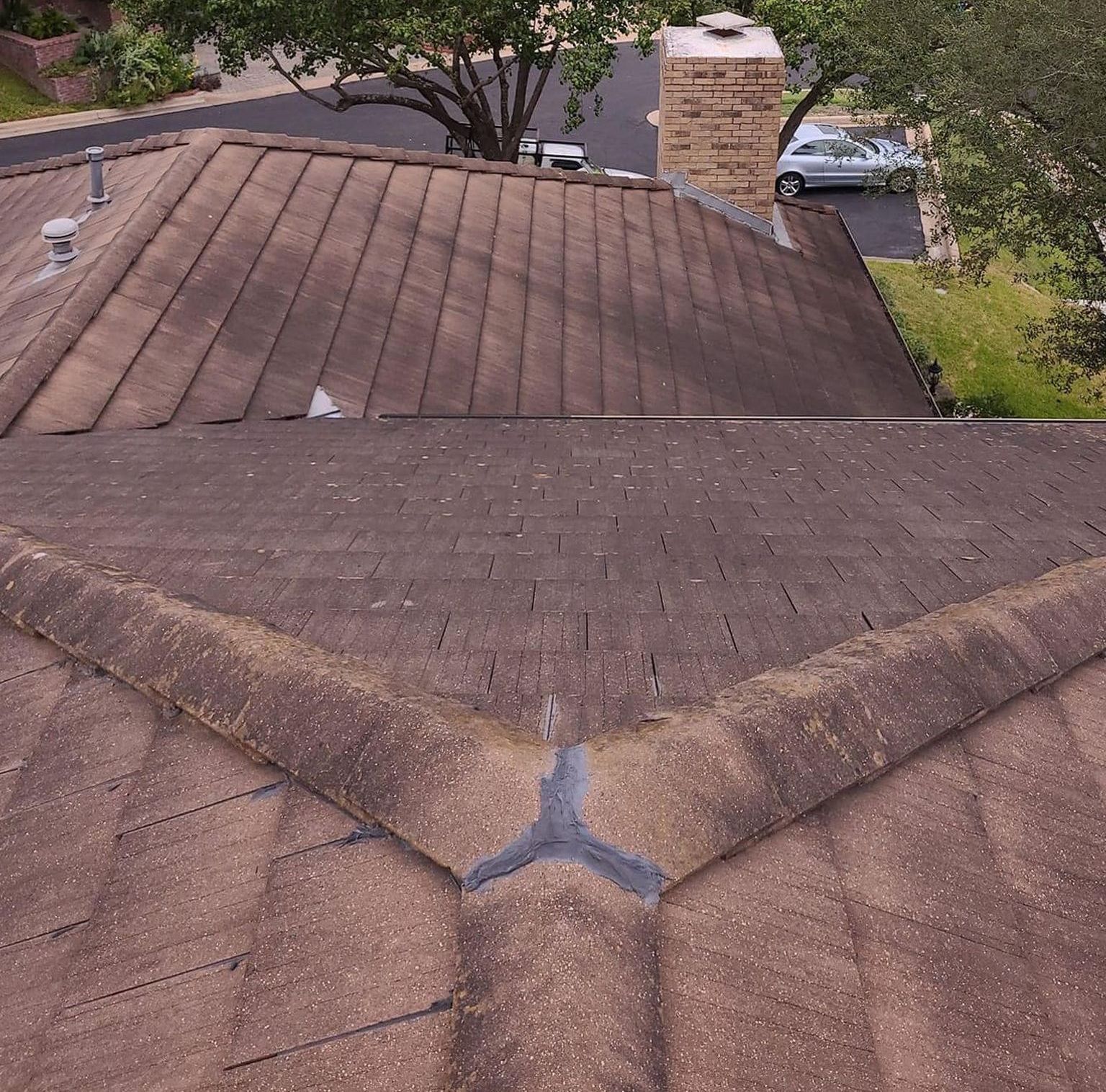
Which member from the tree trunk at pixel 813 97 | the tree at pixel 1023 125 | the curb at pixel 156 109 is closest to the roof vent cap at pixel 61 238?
the tree at pixel 1023 125

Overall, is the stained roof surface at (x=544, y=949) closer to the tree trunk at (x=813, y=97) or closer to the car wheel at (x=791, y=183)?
A: the tree trunk at (x=813, y=97)

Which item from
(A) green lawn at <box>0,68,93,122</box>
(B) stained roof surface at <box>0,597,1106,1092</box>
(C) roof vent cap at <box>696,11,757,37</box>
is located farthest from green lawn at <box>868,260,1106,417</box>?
(A) green lawn at <box>0,68,93,122</box>

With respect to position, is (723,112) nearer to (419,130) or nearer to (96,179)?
(96,179)

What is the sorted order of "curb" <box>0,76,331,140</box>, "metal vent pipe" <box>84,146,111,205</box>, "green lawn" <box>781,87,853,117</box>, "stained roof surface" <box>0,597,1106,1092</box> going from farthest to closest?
1. "green lawn" <box>781,87,853,117</box>
2. "curb" <box>0,76,331,140</box>
3. "metal vent pipe" <box>84,146,111,205</box>
4. "stained roof surface" <box>0,597,1106,1092</box>

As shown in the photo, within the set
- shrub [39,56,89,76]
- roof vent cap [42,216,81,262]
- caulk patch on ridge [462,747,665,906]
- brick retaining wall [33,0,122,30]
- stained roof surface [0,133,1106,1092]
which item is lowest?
shrub [39,56,89,76]

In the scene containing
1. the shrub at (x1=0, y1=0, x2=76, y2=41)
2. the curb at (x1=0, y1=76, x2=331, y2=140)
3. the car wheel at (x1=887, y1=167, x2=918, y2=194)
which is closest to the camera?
the car wheel at (x1=887, y1=167, x2=918, y2=194)

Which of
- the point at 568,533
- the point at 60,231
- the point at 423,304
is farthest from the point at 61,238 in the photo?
the point at 568,533

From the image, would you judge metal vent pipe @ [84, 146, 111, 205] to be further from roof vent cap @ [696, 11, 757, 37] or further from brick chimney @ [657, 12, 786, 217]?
roof vent cap @ [696, 11, 757, 37]
